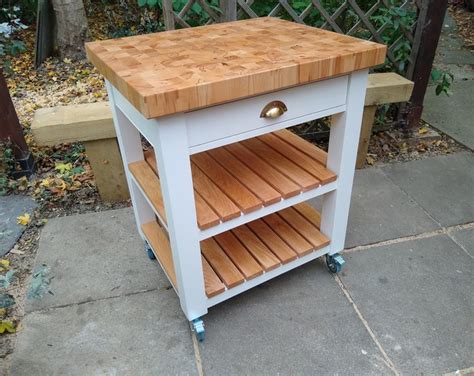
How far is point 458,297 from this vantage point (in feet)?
5.44

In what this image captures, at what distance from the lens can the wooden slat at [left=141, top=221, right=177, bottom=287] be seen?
1561 mm

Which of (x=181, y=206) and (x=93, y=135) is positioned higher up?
(x=181, y=206)

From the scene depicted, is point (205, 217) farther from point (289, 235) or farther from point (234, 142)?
point (289, 235)

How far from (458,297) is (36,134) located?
2.07 metres

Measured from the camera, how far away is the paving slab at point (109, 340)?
143cm

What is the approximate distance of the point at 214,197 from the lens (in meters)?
1.43

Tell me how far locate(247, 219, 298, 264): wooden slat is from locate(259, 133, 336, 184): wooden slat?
0.33m

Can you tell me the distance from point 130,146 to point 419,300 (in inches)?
53.4

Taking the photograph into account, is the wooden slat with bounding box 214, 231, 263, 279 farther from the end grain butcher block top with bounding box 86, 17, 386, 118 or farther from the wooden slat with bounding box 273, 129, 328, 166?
the end grain butcher block top with bounding box 86, 17, 386, 118

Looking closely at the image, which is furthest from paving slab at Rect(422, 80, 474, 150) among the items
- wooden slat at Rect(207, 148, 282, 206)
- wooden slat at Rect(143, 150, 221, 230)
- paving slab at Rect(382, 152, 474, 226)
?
wooden slat at Rect(143, 150, 221, 230)

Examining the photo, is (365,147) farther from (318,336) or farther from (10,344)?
(10,344)

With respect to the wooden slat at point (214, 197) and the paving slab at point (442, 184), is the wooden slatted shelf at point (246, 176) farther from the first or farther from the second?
the paving slab at point (442, 184)

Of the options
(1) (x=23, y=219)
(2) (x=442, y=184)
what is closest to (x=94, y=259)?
(1) (x=23, y=219)

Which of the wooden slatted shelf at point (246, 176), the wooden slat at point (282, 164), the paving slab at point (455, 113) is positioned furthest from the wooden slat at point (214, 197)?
the paving slab at point (455, 113)
